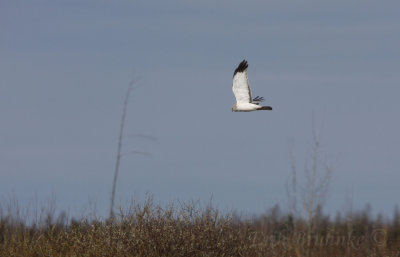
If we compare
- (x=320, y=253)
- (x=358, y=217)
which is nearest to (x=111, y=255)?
(x=320, y=253)

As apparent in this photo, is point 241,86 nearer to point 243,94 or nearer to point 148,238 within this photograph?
point 243,94

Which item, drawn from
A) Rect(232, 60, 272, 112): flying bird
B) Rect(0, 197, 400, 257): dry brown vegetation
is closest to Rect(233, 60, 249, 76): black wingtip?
Rect(232, 60, 272, 112): flying bird

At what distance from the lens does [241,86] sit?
14328mm

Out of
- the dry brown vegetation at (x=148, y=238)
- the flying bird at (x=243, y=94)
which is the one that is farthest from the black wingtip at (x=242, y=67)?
the dry brown vegetation at (x=148, y=238)

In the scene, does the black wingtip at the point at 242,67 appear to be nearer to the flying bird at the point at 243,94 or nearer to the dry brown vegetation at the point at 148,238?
the flying bird at the point at 243,94

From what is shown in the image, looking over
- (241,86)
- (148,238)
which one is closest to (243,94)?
(241,86)

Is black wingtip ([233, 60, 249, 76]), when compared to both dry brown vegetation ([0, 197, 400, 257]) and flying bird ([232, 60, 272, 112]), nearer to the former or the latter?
flying bird ([232, 60, 272, 112])

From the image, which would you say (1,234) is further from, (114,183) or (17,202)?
(114,183)

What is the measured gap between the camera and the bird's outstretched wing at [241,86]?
46.3 feet

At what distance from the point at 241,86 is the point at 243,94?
24 cm

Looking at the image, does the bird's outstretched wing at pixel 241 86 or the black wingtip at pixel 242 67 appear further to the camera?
the black wingtip at pixel 242 67

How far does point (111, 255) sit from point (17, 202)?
190 inches

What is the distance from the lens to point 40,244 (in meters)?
15.4

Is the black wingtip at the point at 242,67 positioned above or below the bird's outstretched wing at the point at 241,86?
above
